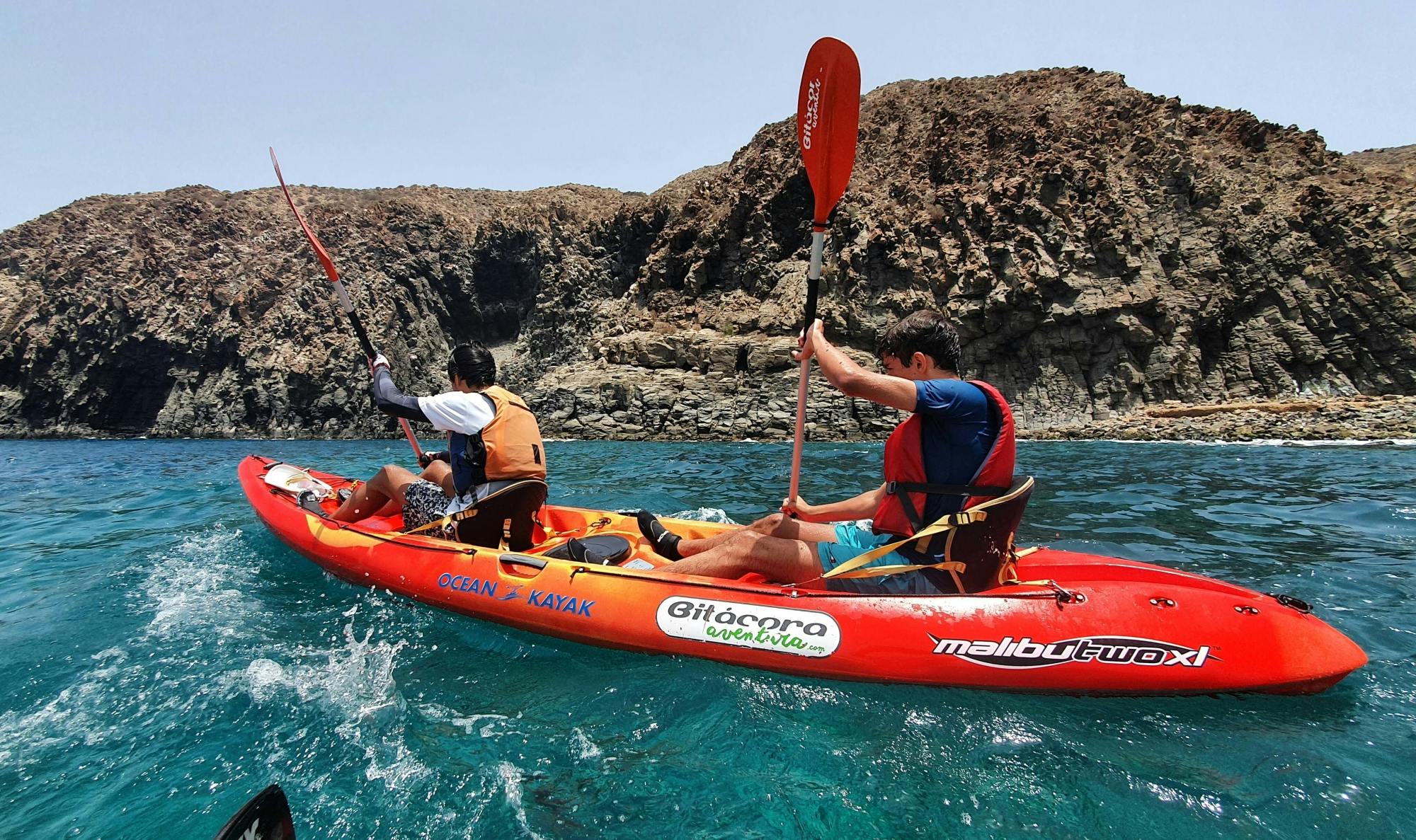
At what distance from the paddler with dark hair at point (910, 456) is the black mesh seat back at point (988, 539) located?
0.33ft

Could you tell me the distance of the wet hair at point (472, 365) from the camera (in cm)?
488

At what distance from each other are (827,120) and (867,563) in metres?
3.48

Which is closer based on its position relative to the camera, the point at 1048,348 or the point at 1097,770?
the point at 1097,770

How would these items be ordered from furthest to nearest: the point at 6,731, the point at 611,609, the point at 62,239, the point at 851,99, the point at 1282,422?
the point at 62,239
the point at 1282,422
the point at 851,99
the point at 611,609
the point at 6,731

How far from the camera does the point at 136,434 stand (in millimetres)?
48469

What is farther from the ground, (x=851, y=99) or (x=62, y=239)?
(x=62, y=239)

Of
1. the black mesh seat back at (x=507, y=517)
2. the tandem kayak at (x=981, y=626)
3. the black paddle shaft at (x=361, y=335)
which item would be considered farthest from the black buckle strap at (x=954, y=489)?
the black paddle shaft at (x=361, y=335)

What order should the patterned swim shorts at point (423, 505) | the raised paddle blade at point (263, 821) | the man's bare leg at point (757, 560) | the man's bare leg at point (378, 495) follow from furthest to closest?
the man's bare leg at point (378, 495)
the patterned swim shorts at point (423, 505)
the man's bare leg at point (757, 560)
the raised paddle blade at point (263, 821)

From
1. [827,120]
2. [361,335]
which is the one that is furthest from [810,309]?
[361,335]

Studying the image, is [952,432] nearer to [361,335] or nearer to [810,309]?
[810,309]

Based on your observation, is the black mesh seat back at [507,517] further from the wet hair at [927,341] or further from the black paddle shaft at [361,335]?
the wet hair at [927,341]

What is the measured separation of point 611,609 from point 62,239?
7546 centimetres

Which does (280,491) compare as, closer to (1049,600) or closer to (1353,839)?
(1049,600)

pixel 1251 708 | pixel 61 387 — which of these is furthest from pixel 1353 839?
pixel 61 387
